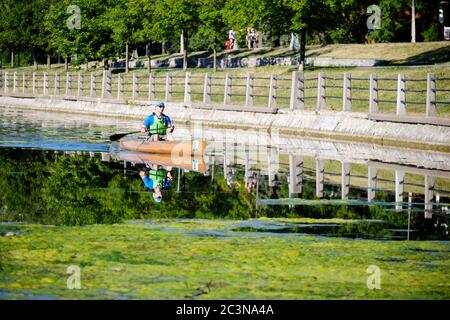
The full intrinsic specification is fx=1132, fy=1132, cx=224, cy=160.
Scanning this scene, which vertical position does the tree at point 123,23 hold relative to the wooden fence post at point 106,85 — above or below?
above

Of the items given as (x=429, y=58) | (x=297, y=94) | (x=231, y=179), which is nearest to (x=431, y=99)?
(x=297, y=94)

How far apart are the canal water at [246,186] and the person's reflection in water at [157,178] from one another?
98 millimetres

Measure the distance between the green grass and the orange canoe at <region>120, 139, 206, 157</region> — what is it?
1209 centimetres

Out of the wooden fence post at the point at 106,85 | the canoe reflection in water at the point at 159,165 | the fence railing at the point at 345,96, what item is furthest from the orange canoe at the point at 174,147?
the wooden fence post at the point at 106,85

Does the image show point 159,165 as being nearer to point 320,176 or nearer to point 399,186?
point 320,176

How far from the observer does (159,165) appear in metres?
27.8

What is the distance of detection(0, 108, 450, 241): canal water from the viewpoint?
58.9 ft

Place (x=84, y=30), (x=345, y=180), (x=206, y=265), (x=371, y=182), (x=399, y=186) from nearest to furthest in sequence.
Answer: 1. (x=206, y=265)
2. (x=399, y=186)
3. (x=371, y=182)
4. (x=345, y=180)
5. (x=84, y=30)

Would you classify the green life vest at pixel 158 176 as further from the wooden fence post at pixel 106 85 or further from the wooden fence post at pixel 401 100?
the wooden fence post at pixel 106 85

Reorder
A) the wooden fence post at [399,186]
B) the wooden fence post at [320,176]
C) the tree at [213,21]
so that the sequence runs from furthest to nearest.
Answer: the tree at [213,21], the wooden fence post at [320,176], the wooden fence post at [399,186]

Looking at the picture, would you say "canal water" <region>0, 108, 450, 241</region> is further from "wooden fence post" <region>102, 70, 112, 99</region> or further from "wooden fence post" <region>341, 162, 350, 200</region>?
"wooden fence post" <region>102, 70, 112, 99</region>

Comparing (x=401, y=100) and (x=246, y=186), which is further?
(x=401, y=100)

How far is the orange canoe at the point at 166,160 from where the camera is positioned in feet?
91.2

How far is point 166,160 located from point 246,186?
236 inches
